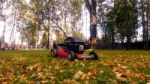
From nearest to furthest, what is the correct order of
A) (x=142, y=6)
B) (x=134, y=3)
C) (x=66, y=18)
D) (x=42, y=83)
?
(x=42, y=83), (x=142, y=6), (x=134, y=3), (x=66, y=18)

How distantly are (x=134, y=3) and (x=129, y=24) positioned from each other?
4.29 m

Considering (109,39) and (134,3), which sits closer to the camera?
(134,3)

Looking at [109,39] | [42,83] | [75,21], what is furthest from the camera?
[75,21]

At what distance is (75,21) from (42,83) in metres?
90.1

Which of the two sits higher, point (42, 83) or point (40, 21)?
point (40, 21)

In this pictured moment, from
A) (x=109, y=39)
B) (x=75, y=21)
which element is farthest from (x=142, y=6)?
(x=75, y=21)

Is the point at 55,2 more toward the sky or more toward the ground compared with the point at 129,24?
more toward the sky

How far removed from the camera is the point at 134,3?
230ft

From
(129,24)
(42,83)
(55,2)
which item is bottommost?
(42,83)

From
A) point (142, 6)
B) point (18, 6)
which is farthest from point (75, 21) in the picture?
point (142, 6)

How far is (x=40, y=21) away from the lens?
6900 cm

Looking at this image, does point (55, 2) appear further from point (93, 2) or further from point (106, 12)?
point (93, 2)

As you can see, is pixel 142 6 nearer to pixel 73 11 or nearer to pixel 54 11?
pixel 54 11

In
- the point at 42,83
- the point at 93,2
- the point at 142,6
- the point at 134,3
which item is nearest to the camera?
the point at 42,83
